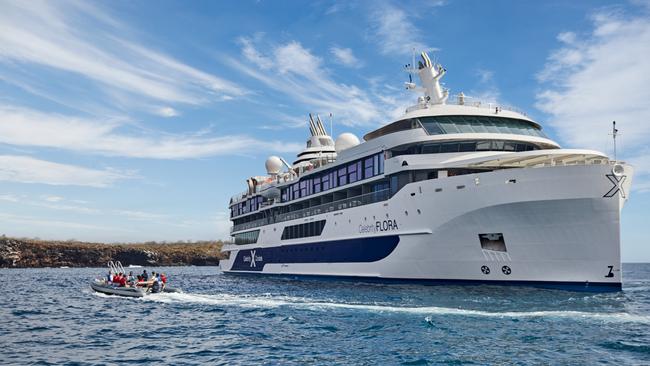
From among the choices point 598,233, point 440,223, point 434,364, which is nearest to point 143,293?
point 440,223

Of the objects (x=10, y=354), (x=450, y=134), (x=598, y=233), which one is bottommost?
(x=10, y=354)

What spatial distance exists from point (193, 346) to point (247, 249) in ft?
142

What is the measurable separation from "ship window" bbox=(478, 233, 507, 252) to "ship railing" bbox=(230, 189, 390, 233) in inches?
318

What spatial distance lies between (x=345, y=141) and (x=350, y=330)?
109 feet

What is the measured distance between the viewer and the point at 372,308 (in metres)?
23.4

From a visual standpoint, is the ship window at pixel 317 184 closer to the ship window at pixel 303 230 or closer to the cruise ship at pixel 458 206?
the cruise ship at pixel 458 206

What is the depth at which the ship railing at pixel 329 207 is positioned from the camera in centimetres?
3647

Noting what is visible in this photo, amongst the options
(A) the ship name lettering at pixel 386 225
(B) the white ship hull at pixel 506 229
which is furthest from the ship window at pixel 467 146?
(A) the ship name lettering at pixel 386 225

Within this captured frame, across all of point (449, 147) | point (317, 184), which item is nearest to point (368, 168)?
point (449, 147)

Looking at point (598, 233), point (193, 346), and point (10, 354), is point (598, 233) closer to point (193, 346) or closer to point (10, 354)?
point (193, 346)

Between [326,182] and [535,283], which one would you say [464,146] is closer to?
[535,283]

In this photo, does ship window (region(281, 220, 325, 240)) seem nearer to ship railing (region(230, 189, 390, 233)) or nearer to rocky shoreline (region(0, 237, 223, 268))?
ship railing (region(230, 189, 390, 233))

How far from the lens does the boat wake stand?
19.8 m

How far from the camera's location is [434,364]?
13906 mm
